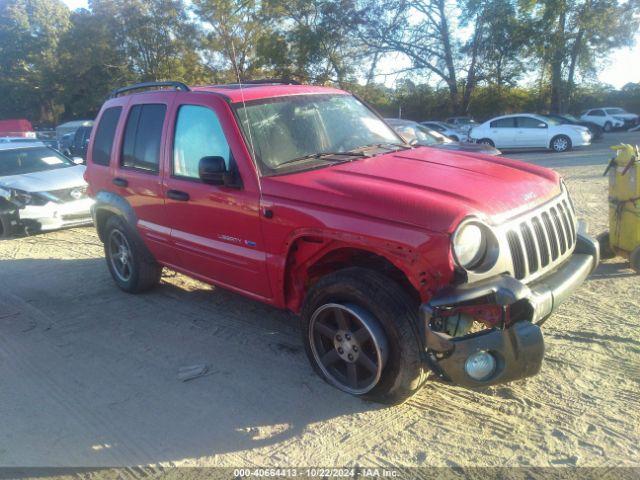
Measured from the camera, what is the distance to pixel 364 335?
11.6 ft

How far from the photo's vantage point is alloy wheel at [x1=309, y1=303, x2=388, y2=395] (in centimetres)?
343

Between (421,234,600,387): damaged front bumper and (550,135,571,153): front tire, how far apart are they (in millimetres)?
19895

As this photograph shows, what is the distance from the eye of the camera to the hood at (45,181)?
367 inches

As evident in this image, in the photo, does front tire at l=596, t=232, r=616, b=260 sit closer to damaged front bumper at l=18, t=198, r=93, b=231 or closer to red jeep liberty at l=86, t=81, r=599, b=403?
red jeep liberty at l=86, t=81, r=599, b=403

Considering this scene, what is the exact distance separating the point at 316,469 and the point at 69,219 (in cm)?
762

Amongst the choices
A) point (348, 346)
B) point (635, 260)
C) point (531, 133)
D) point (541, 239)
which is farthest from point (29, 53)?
point (541, 239)

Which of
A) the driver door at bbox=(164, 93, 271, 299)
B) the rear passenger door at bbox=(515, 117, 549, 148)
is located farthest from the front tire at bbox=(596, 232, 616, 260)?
the rear passenger door at bbox=(515, 117, 549, 148)

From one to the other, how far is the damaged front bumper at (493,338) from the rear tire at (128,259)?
A: 10.9 feet

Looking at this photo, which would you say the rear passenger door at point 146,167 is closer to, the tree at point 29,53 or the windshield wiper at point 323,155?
the windshield wiper at point 323,155

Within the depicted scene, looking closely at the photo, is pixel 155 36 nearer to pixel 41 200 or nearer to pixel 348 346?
pixel 41 200

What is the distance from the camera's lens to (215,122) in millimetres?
4328

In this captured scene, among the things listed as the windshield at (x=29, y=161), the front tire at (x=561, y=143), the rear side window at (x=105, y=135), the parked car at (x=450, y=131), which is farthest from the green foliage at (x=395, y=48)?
the rear side window at (x=105, y=135)

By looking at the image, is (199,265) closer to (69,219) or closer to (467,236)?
(467,236)

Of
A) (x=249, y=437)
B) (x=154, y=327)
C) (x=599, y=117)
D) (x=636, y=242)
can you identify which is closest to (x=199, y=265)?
(x=154, y=327)
